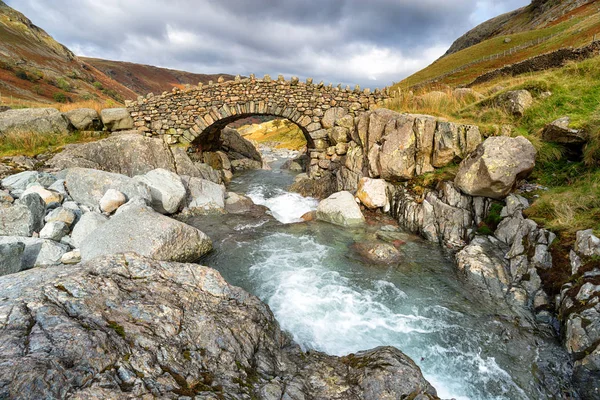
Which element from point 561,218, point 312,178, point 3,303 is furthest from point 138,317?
point 312,178

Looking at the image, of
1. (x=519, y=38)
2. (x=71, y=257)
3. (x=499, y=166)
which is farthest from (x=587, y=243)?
(x=519, y=38)

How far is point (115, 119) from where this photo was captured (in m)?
17.6

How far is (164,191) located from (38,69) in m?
47.5

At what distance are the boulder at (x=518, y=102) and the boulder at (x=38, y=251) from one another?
54.8 feet

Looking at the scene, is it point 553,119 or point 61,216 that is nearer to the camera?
point 61,216

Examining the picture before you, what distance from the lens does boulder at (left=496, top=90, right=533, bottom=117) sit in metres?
11.8

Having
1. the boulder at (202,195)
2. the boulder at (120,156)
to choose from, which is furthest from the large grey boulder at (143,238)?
the boulder at (120,156)

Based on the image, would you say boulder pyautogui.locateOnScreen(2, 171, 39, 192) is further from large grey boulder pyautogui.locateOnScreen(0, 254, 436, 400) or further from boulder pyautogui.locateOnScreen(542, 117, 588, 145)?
boulder pyautogui.locateOnScreen(542, 117, 588, 145)

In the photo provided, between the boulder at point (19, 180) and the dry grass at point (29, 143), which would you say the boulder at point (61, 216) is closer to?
the boulder at point (19, 180)

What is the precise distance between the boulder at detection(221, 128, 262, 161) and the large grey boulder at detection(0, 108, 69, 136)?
12195 millimetres

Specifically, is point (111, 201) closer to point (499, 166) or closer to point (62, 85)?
point (499, 166)

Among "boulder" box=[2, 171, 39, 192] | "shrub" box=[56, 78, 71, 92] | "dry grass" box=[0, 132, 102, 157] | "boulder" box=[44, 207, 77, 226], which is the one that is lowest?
"boulder" box=[44, 207, 77, 226]

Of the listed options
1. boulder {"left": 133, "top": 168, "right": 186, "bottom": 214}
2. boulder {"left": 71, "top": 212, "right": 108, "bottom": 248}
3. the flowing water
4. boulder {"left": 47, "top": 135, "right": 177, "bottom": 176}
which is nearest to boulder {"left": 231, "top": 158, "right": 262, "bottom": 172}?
boulder {"left": 47, "top": 135, "right": 177, "bottom": 176}

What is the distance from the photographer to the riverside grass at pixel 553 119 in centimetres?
699
